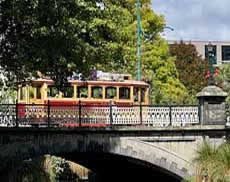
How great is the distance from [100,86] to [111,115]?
5781 millimetres

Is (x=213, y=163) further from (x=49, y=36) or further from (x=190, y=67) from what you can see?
(x=190, y=67)

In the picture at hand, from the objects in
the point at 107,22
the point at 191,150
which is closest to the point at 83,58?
the point at 107,22

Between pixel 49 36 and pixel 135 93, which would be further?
pixel 135 93

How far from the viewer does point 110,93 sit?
2727 centimetres

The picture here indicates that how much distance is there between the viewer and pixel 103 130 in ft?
69.1

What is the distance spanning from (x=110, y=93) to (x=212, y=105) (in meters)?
6.65

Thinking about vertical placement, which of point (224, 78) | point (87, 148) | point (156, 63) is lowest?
point (87, 148)

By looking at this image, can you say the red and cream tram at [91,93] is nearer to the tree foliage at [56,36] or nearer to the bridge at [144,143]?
the bridge at [144,143]

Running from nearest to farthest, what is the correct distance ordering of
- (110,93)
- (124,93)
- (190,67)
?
(110,93), (124,93), (190,67)

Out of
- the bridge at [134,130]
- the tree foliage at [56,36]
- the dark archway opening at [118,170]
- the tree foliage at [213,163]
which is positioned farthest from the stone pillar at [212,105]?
the dark archway opening at [118,170]

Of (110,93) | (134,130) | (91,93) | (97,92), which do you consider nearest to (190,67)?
(110,93)

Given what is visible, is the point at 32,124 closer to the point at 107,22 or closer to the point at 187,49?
the point at 107,22

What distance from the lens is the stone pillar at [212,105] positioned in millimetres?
21422

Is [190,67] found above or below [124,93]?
above
